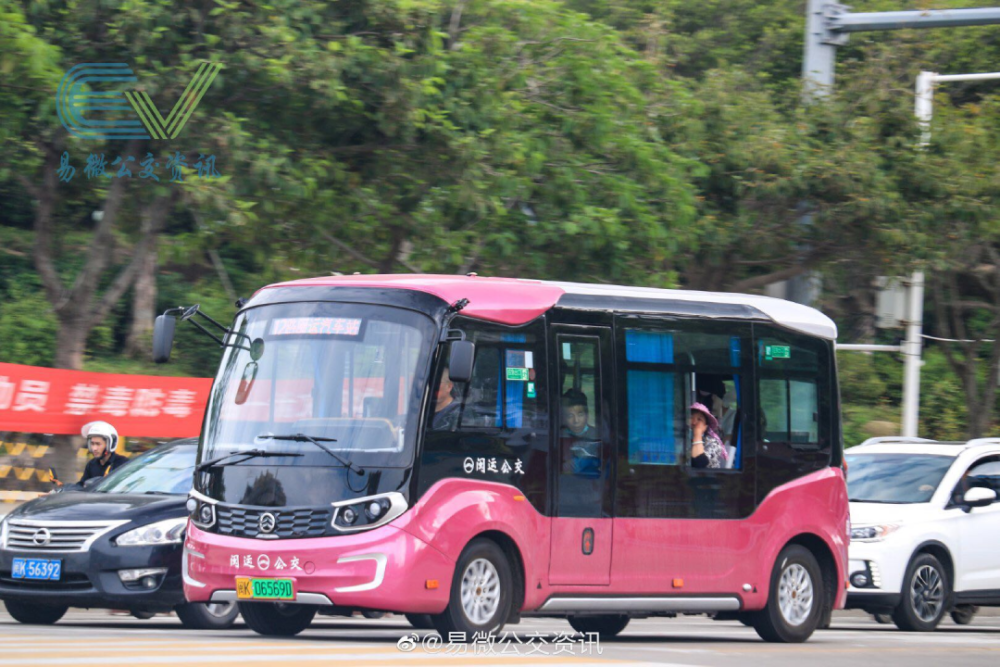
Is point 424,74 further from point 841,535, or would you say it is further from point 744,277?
point 744,277

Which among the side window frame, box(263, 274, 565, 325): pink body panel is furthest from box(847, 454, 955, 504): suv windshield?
box(263, 274, 565, 325): pink body panel

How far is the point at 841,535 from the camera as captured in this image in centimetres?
1305

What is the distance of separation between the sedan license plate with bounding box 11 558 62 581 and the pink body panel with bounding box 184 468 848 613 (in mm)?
1700

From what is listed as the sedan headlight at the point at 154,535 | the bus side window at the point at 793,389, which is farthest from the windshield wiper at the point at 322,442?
the bus side window at the point at 793,389

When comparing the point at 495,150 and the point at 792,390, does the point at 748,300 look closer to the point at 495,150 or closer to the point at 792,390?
the point at 792,390

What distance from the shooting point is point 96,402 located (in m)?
17.5

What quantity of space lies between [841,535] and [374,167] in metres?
7.30

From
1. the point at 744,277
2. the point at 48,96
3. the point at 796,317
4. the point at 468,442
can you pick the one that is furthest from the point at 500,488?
the point at 744,277

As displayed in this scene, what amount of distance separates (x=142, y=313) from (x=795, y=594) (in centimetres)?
1901

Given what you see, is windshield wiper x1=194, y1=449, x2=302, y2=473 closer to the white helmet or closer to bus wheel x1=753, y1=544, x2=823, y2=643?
the white helmet

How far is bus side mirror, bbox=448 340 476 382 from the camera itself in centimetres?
960

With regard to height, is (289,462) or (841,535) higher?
(289,462)

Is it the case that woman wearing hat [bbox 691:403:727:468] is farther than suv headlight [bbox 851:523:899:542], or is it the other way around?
suv headlight [bbox 851:523:899:542]

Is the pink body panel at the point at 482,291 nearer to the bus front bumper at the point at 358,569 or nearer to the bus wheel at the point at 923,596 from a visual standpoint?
the bus front bumper at the point at 358,569
